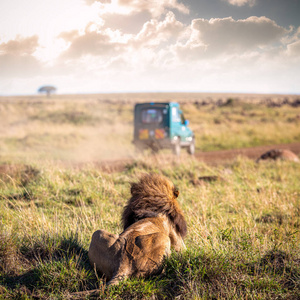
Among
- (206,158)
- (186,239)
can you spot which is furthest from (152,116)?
(186,239)

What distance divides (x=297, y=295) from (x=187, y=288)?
94cm

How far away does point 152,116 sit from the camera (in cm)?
1239

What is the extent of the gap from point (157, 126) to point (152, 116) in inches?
17.1

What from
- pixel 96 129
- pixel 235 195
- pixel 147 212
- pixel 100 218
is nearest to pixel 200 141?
pixel 96 129

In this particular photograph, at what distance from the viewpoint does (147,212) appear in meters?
3.30

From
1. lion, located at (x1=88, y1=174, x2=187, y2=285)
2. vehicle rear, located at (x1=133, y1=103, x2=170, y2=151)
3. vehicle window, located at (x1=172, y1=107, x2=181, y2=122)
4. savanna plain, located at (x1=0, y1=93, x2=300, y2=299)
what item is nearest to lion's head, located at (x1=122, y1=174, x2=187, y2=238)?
lion, located at (x1=88, y1=174, x2=187, y2=285)

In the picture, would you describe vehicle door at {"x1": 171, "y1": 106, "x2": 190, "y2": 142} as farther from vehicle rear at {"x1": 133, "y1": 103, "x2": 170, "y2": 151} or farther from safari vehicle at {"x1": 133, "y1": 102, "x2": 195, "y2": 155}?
vehicle rear at {"x1": 133, "y1": 103, "x2": 170, "y2": 151}

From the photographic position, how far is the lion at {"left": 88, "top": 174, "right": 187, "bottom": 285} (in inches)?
111

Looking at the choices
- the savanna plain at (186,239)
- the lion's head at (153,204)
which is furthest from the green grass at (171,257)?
the lion's head at (153,204)

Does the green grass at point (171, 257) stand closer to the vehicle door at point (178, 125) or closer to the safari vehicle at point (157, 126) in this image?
the safari vehicle at point (157, 126)

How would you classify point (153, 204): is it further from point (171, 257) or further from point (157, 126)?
point (157, 126)

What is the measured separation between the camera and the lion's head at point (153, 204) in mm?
3332

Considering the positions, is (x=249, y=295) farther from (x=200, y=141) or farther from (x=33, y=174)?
(x=200, y=141)

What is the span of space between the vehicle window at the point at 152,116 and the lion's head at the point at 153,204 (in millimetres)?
8944
